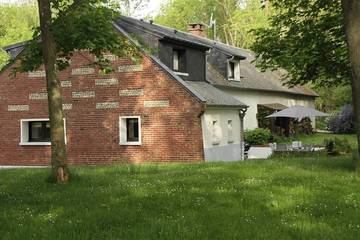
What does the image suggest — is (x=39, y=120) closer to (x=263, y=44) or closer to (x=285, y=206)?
(x=263, y=44)

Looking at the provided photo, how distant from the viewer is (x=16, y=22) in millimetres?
49562

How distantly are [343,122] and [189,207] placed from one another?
4145 cm

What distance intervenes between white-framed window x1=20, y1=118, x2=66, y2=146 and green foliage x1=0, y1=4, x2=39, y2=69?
873 inches

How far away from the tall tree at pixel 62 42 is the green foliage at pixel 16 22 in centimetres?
3448

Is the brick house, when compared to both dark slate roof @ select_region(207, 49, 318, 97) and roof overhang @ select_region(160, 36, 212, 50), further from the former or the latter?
dark slate roof @ select_region(207, 49, 318, 97)

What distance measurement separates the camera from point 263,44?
20.6 m

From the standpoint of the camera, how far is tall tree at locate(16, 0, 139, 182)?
12.5 meters

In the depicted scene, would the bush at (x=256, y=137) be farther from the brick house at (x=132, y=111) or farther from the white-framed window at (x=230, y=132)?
the white-framed window at (x=230, y=132)

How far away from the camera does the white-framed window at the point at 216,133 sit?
82.1 feet

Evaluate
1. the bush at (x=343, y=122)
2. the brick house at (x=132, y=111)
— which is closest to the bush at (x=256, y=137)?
the brick house at (x=132, y=111)

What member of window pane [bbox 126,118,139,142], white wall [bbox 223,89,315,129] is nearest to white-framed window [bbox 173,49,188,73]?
window pane [bbox 126,118,139,142]

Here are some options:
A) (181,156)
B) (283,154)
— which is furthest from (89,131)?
(283,154)

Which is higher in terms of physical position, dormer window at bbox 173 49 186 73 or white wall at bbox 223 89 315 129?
dormer window at bbox 173 49 186 73

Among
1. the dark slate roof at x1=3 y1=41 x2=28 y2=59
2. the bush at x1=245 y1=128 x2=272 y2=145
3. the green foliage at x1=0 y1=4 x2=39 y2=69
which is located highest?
the green foliage at x1=0 y1=4 x2=39 y2=69
